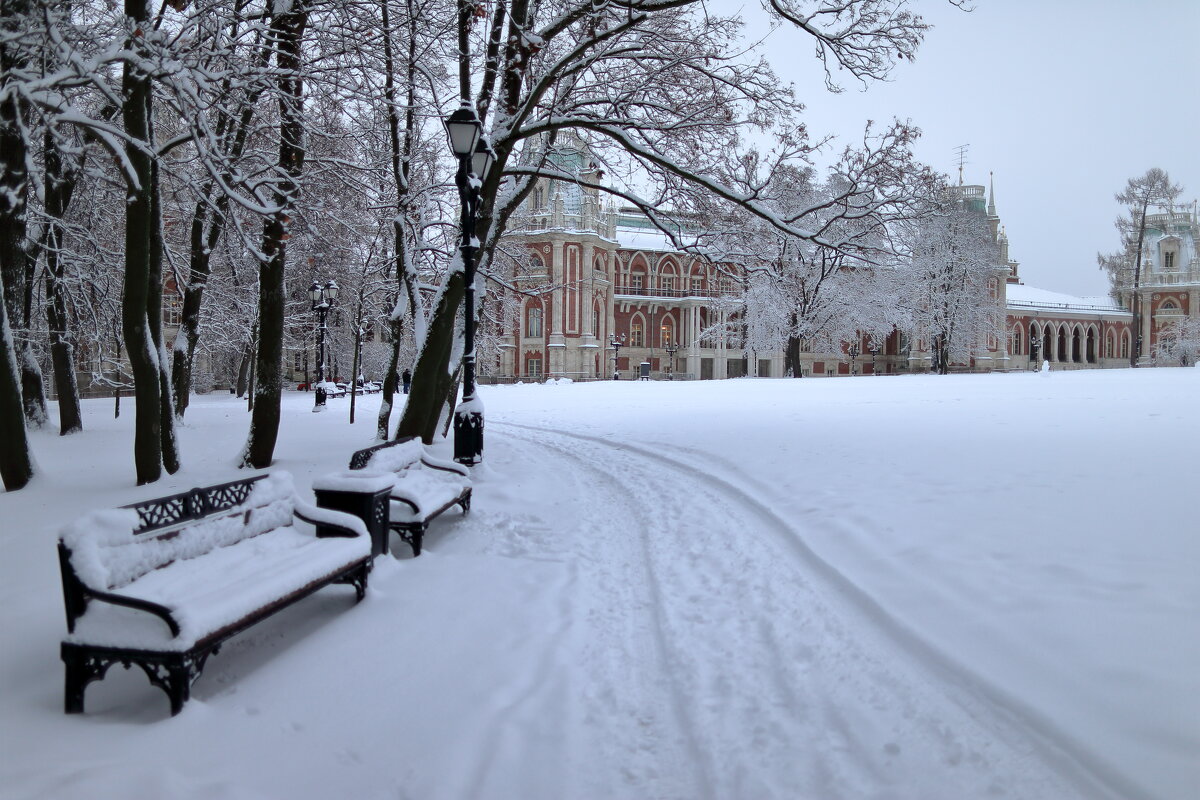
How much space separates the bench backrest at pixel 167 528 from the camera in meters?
3.43

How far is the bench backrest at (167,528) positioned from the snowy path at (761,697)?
2168 mm

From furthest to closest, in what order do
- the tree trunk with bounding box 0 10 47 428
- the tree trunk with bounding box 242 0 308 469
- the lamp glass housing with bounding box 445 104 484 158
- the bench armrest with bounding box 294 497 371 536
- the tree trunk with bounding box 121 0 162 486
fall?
the tree trunk with bounding box 242 0 308 469 < the lamp glass housing with bounding box 445 104 484 158 < the tree trunk with bounding box 121 0 162 486 < the tree trunk with bounding box 0 10 47 428 < the bench armrest with bounding box 294 497 371 536

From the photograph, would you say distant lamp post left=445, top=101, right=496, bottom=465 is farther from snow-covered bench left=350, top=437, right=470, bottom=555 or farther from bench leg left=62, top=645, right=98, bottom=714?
bench leg left=62, top=645, right=98, bottom=714

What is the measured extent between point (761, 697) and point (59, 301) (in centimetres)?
1817

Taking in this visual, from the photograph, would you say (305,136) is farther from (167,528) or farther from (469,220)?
(167,528)

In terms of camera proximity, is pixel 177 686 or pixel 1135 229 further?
pixel 1135 229

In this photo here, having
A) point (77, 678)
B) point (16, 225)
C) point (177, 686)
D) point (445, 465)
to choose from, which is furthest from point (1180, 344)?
point (77, 678)

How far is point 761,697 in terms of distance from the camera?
3.72 m

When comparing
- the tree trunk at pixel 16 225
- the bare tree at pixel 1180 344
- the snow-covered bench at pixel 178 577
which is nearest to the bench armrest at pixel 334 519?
the snow-covered bench at pixel 178 577

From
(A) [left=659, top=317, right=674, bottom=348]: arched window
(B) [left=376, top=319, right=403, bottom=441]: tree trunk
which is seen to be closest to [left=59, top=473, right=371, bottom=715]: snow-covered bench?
(B) [left=376, top=319, right=403, bottom=441]: tree trunk

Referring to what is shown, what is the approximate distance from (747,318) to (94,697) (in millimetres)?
39582

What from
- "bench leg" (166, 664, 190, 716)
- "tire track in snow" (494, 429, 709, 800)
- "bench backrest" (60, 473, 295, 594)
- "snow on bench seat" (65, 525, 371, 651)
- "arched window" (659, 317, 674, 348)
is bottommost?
"tire track in snow" (494, 429, 709, 800)

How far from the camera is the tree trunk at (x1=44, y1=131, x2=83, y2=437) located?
13711 millimetres

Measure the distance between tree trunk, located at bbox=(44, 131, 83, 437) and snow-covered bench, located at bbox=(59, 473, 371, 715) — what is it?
1192 centimetres
